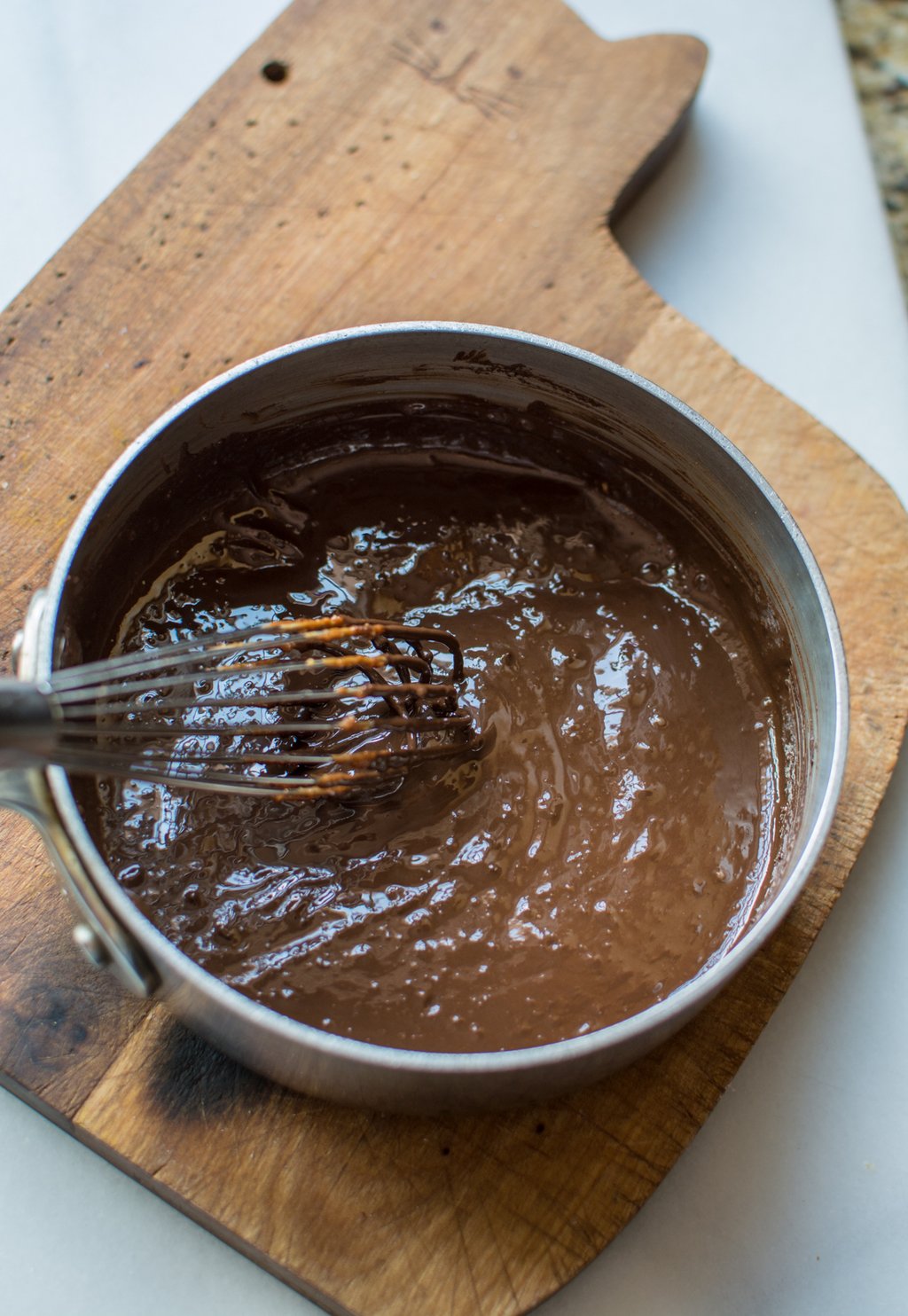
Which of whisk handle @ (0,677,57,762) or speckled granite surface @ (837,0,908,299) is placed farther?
speckled granite surface @ (837,0,908,299)

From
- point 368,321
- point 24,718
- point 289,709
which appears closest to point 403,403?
point 368,321

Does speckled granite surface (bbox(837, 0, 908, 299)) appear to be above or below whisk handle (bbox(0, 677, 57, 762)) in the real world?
above

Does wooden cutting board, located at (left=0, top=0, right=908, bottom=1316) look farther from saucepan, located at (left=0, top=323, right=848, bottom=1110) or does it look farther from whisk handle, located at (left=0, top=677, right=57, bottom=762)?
whisk handle, located at (left=0, top=677, right=57, bottom=762)

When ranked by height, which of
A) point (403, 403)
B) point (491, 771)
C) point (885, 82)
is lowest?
point (491, 771)

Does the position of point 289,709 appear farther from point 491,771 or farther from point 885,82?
point 885,82

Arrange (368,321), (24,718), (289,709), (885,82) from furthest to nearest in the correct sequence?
(885,82) → (368,321) → (289,709) → (24,718)

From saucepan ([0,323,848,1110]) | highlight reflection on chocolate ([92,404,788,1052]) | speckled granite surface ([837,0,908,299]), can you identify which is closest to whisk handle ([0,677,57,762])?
saucepan ([0,323,848,1110])
